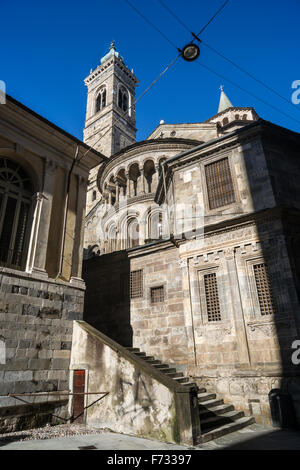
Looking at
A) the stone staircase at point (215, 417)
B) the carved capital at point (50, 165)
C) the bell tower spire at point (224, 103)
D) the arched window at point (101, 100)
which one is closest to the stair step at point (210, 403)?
the stone staircase at point (215, 417)

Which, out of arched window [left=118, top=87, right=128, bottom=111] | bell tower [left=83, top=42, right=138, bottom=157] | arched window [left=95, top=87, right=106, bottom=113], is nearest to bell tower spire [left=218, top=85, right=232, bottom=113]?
bell tower [left=83, top=42, right=138, bottom=157]

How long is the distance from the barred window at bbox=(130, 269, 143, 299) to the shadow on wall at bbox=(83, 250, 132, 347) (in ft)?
0.73

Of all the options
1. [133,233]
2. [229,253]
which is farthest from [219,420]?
[133,233]

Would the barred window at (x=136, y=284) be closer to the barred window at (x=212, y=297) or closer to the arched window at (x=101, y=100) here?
the barred window at (x=212, y=297)

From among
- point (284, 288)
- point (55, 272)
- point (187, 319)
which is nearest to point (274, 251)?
point (284, 288)

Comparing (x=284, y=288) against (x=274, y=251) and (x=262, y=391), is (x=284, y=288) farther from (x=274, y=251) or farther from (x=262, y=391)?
(x=262, y=391)

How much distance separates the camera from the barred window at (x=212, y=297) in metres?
10.9

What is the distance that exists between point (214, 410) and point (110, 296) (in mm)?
7093

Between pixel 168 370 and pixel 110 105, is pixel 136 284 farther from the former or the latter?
pixel 110 105

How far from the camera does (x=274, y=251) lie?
10.2 meters

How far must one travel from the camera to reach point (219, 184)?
12773 mm

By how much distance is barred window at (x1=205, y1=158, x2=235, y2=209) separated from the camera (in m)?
12.4

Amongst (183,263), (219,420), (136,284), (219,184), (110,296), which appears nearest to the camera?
(219,420)
